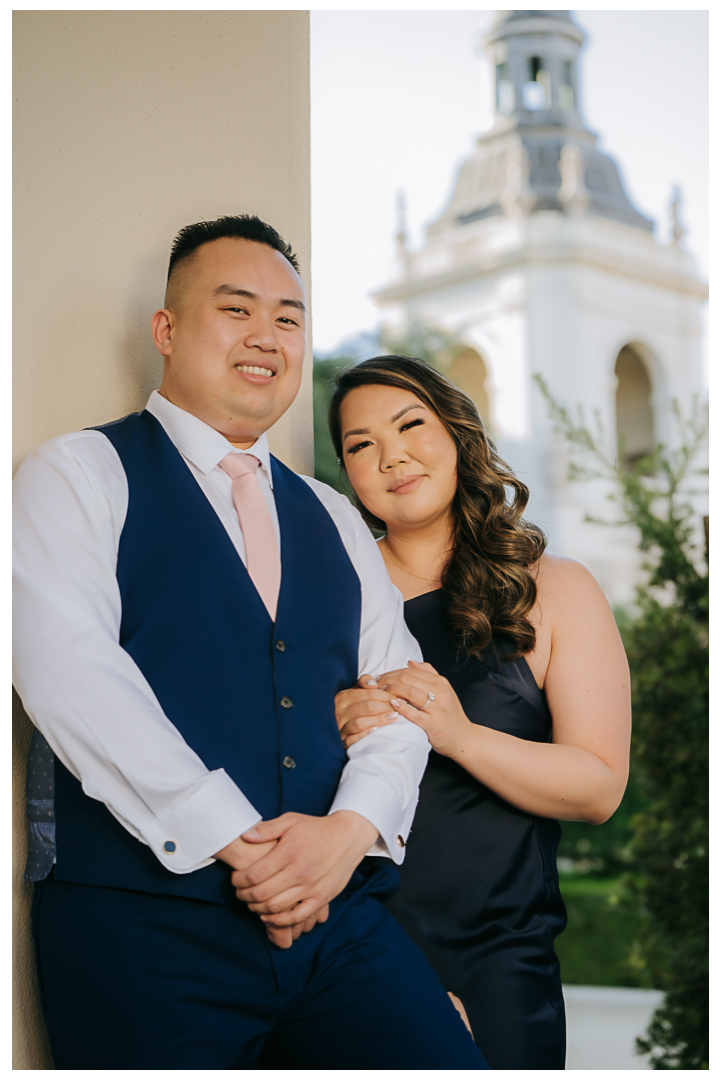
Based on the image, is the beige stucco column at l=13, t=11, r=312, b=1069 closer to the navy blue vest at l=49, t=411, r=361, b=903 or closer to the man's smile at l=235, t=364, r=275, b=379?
the navy blue vest at l=49, t=411, r=361, b=903

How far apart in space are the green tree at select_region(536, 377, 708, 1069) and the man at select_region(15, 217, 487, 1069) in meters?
2.65

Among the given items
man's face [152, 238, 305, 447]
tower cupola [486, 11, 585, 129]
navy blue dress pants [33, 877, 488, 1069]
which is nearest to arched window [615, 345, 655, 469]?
tower cupola [486, 11, 585, 129]

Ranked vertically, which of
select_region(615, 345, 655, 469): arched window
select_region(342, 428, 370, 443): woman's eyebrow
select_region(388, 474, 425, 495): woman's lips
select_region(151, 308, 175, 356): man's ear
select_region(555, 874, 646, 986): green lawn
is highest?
select_region(615, 345, 655, 469): arched window

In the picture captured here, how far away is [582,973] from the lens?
9672 millimetres

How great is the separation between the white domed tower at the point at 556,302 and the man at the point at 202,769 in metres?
17.9

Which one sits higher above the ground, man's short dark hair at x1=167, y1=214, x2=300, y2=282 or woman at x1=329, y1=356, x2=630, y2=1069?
man's short dark hair at x1=167, y1=214, x2=300, y2=282


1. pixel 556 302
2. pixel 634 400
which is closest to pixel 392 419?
pixel 556 302

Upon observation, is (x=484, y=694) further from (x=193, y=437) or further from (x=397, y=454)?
(x=193, y=437)

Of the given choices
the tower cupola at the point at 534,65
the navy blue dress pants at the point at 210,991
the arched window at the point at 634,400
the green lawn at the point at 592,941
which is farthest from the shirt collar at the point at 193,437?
the tower cupola at the point at 534,65

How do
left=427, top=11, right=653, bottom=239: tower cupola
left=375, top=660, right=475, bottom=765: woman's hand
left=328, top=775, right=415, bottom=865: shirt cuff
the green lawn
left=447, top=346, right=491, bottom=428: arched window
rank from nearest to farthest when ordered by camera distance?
1. left=328, top=775, right=415, bottom=865: shirt cuff
2. left=375, top=660, right=475, bottom=765: woman's hand
3. the green lawn
4. left=427, top=11, right=653, bottom=239: tower cupola
5. left=447, top=346, right=491, bottom=428: arched window

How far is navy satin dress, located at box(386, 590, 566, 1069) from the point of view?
224 cm

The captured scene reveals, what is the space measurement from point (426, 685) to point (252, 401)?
25.1 inches

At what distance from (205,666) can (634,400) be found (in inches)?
1043

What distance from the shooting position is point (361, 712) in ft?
6.33
